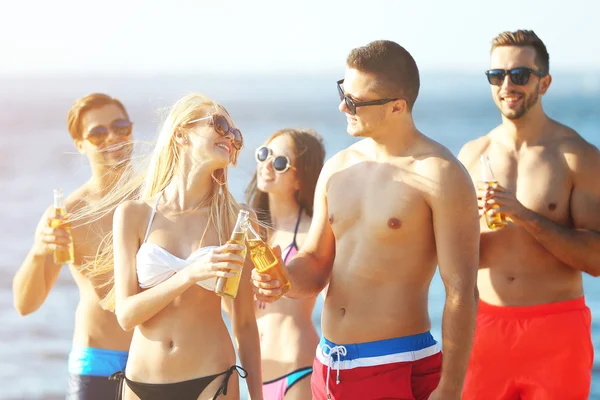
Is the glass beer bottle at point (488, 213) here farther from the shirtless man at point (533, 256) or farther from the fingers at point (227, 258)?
the fingers at point (227, 258)

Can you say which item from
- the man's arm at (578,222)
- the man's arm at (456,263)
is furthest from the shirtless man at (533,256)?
the man's arm at (456,263)

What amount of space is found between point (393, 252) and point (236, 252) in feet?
2.46

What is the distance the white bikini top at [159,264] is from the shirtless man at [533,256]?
1706mm

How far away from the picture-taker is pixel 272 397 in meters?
5.66

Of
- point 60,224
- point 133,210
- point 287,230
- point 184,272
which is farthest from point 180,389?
point 287,230

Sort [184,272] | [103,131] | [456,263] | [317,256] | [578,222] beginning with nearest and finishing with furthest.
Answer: [184,272] → [456,263] → [317,256] → [578,222] → [103,131]

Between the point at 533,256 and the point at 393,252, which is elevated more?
the point at 393,252

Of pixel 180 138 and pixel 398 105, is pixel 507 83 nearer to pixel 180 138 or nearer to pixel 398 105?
pixel 398 105

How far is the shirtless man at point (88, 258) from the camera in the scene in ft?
17.2

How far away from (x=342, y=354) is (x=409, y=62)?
51.1 inches

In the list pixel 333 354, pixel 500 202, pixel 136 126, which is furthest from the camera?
pixel 136 126

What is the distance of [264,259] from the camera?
13.3 ft

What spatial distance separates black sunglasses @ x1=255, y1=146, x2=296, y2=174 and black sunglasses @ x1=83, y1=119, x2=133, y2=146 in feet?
2.64

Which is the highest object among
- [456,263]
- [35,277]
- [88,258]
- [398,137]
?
[398,137]
